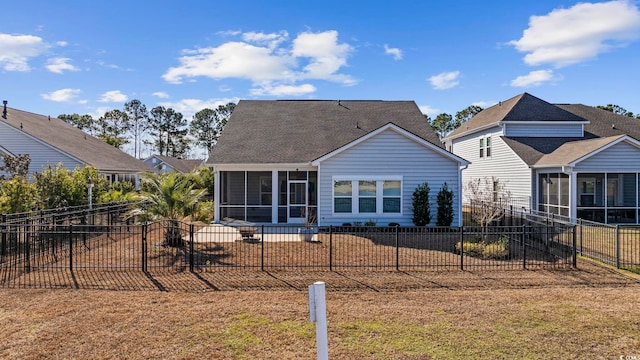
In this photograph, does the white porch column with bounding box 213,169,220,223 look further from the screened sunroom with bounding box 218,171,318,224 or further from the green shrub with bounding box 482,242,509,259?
the green shrub with bounding box 482,242,509,259

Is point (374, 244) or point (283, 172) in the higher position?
point (283, 172)

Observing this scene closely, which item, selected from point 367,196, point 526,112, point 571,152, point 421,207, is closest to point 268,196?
point 367,196

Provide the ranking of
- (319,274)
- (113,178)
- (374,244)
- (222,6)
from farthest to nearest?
(113,178) → (222,6) → (374,244) → (319,274)

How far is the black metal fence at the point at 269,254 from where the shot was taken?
34.0 ft

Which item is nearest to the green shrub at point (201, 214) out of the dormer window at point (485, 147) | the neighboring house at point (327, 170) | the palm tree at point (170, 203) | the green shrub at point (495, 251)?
the palm tree at point (170, 203)

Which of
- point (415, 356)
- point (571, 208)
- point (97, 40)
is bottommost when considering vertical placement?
point (415, 356)

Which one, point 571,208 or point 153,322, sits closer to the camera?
point 153,322

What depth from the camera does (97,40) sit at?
18.8 m

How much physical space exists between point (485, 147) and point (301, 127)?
1334 cm

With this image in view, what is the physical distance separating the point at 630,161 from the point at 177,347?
22.3 m

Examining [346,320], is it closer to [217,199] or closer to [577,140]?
[217,199]

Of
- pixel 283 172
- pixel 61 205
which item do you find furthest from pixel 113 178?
pixel 283 172

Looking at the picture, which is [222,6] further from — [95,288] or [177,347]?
[177,347]

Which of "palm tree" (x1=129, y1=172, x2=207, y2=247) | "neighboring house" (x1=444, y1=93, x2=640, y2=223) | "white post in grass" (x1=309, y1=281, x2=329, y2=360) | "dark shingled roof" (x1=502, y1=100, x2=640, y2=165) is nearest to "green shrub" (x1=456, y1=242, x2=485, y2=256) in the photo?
"palm tree" (x1=129, y1=172, x2=207, y2=247)
